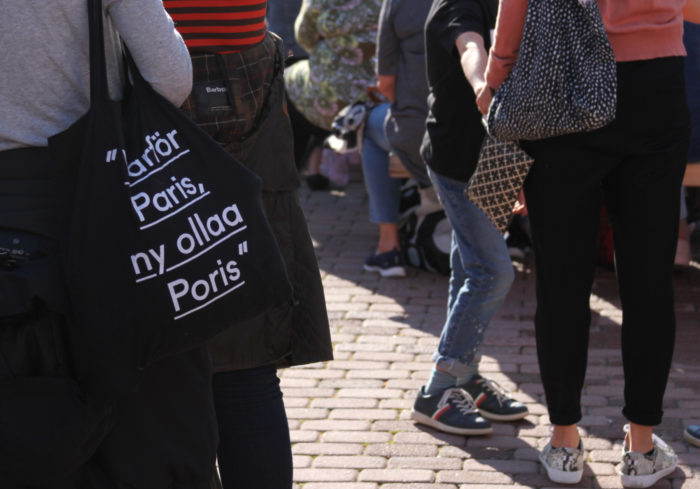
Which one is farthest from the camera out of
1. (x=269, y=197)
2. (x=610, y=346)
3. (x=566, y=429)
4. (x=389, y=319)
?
(x=389, y=319)

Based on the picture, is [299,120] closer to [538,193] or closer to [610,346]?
[610,346]

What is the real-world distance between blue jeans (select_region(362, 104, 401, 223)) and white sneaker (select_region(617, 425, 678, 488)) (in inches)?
123

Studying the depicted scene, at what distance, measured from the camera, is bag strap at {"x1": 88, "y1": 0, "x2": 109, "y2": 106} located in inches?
85.0

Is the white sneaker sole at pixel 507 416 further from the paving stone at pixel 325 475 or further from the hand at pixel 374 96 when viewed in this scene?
the hand at pixel 374 96

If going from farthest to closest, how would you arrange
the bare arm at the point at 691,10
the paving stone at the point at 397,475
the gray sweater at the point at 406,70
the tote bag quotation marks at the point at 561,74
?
the gray sweater at the point at 406,70 < the paving stone at the point at 397,475 < the bare arm at the point at 691,10 < the tote bag quotation marks at the point at 561,74

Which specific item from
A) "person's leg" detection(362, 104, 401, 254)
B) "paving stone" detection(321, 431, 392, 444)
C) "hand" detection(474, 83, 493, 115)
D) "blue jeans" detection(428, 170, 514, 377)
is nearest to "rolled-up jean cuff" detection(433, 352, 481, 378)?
"blue jeans" detection(428, 170, 514, 377)

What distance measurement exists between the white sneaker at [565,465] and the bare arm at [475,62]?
1.17 metres

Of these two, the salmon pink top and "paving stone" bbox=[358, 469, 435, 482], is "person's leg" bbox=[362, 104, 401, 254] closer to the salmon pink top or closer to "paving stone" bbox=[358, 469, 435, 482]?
"paving stone" bbox=[358, 469, 435, 482]

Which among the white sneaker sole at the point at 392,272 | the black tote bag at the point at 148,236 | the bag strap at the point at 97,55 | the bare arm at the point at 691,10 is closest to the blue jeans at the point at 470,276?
the bare arm at the point at 691,10

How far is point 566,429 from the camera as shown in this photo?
12.1ft

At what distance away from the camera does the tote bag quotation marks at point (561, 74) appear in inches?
122

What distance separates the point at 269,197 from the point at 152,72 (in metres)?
0.63

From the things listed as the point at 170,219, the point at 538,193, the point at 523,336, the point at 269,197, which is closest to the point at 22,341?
the point at 170,219

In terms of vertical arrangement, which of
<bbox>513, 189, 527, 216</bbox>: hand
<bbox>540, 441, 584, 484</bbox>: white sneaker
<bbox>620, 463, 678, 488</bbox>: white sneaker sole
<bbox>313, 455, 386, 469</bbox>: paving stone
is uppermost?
<bbox>513, 189, 527, 216</bbox>: hand
